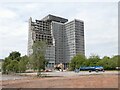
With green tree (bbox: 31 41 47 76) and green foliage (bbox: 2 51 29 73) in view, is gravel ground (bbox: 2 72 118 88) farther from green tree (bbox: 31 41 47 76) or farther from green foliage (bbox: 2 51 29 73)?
green foliage (bbox: 2 51 29 73)

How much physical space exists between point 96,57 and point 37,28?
6862 centimetres

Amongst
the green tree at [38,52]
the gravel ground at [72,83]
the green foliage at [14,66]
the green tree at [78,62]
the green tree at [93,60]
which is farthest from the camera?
the green tree at [78,62]

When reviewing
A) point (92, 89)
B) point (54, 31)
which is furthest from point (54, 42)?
point (92, 89)

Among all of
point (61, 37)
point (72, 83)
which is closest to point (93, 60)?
point (61, 37)

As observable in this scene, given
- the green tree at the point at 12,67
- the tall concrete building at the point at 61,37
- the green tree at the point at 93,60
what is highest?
the tall concrete building at the point at 61,37

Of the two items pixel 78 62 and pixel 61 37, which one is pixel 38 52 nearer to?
pixel 78 62

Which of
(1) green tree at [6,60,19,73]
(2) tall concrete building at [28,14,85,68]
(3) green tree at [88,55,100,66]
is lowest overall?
(1) green tree at [6,60,19,73]

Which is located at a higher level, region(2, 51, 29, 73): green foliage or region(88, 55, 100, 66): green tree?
region(88, 55, 100, 66): green tree

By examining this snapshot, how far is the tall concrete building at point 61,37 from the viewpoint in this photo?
180 metres

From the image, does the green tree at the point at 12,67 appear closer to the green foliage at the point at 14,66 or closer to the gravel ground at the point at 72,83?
the green foliage at the point at 14,66

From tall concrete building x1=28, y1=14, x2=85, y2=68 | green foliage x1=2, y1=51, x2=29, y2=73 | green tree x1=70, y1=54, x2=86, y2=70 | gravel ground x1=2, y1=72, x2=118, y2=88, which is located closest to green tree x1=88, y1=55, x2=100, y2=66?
green tree x1=70, y1=54, x2=86, y2=70

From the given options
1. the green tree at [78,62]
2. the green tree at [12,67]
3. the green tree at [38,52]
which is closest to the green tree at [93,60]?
the green tree at [78,62]

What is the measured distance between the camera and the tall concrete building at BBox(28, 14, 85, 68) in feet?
592

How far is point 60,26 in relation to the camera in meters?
196
